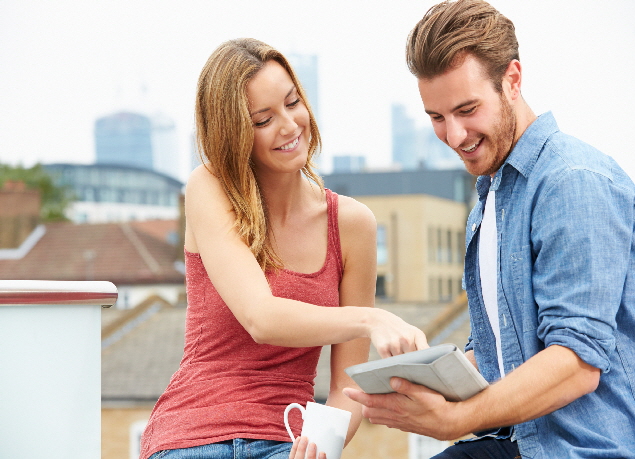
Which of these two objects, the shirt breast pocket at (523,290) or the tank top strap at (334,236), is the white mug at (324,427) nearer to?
the shirt breast pocket at (523,290)

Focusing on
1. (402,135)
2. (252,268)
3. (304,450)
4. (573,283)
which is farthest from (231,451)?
(402,135)

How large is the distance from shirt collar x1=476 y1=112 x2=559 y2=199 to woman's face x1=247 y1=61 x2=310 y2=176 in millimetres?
587

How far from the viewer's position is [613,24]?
4931cm

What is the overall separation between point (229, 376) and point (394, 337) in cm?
65

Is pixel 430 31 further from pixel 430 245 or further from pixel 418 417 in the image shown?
pixel 430 245

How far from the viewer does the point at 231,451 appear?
2.18 metres

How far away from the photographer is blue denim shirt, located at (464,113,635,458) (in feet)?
5.85

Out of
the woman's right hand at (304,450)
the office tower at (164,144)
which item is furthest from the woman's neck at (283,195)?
the office tower at (164,144)

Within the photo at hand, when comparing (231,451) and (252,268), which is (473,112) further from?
(231,451)

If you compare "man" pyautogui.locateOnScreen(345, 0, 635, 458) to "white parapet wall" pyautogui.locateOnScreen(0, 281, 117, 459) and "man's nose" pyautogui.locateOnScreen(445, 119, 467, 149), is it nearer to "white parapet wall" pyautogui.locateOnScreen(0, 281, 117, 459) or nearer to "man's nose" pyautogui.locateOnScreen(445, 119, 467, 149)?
"man's nose" pyautogui.locateOnScreen(445, 119, 467, 149)

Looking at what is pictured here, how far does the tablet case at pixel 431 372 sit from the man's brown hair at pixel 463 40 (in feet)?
2.43

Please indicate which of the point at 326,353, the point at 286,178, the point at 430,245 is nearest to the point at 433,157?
the point at 430,245

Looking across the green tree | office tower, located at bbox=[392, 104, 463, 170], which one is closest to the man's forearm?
office tower, located at bbox=[392, 104, 463, 170]

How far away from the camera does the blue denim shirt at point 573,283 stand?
1784mm
